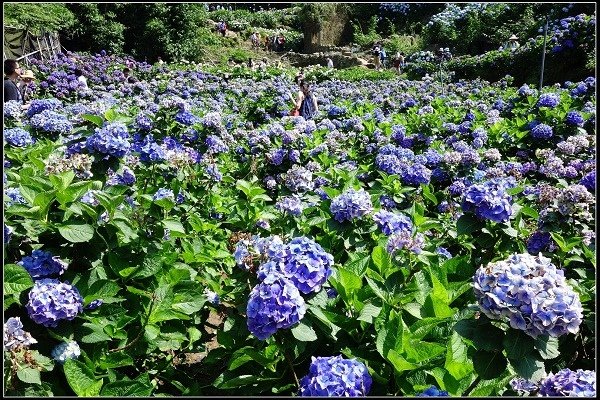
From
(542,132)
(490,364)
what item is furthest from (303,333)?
(542,132)

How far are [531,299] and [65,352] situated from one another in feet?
4.61

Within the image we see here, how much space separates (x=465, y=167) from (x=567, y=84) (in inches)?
178

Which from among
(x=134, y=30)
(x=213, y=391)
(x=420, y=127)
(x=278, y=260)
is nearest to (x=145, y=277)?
(x=213, y=391)

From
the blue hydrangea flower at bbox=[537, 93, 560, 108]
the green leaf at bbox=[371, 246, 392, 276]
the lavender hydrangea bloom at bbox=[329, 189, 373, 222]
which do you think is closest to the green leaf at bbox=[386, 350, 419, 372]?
the green leaf at bbox=[371, 246, 392, 276]

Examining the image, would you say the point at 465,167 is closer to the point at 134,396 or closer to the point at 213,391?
the point at 213,391

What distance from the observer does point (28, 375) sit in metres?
1.41

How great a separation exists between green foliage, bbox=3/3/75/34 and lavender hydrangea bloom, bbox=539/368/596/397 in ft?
61.3

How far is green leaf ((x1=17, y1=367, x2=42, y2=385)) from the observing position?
1.40 metres

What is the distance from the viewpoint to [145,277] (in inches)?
81.9

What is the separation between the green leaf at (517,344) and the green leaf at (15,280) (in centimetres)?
141

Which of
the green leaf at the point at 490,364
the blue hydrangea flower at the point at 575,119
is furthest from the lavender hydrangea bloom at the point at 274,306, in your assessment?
the blue hydrangea flower at the point at 575,119

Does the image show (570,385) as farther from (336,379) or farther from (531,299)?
(336,379)

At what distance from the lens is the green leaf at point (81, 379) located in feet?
4.97

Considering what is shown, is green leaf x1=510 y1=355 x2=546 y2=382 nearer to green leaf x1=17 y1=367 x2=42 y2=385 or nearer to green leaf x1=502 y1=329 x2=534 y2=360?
green leaf x1=502 y1=329 x2=534 y2=360
